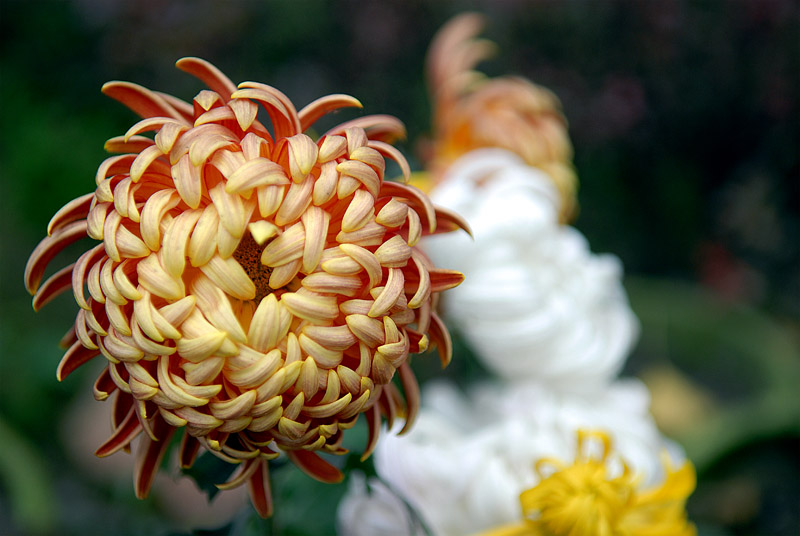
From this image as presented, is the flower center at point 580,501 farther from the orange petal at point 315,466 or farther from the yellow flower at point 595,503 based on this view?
the orange petal at point 315,466

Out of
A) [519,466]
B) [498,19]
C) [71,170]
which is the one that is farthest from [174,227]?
[498,19]

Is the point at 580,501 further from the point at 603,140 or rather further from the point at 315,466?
the point at 603,140

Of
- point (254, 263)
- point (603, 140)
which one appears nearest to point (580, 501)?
point (254, 263)

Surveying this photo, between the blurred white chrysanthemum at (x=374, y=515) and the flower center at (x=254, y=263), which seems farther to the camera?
the blurred white chrysanthemum at (x=374, y=515)

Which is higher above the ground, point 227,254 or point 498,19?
point 227,254

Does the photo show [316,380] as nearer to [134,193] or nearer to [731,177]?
[134,193]

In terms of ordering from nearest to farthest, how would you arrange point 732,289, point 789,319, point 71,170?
point 71,170 → point 789,319 → point 732,289

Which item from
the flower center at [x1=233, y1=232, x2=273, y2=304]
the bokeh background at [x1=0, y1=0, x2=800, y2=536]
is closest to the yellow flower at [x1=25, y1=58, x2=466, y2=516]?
the flower center at [x1=233, y1=232, x2=273, y2=304]

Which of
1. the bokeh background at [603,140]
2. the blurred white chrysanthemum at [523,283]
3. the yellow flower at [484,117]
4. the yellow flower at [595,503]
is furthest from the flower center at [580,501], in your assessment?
the bokeh background at [603,140]
